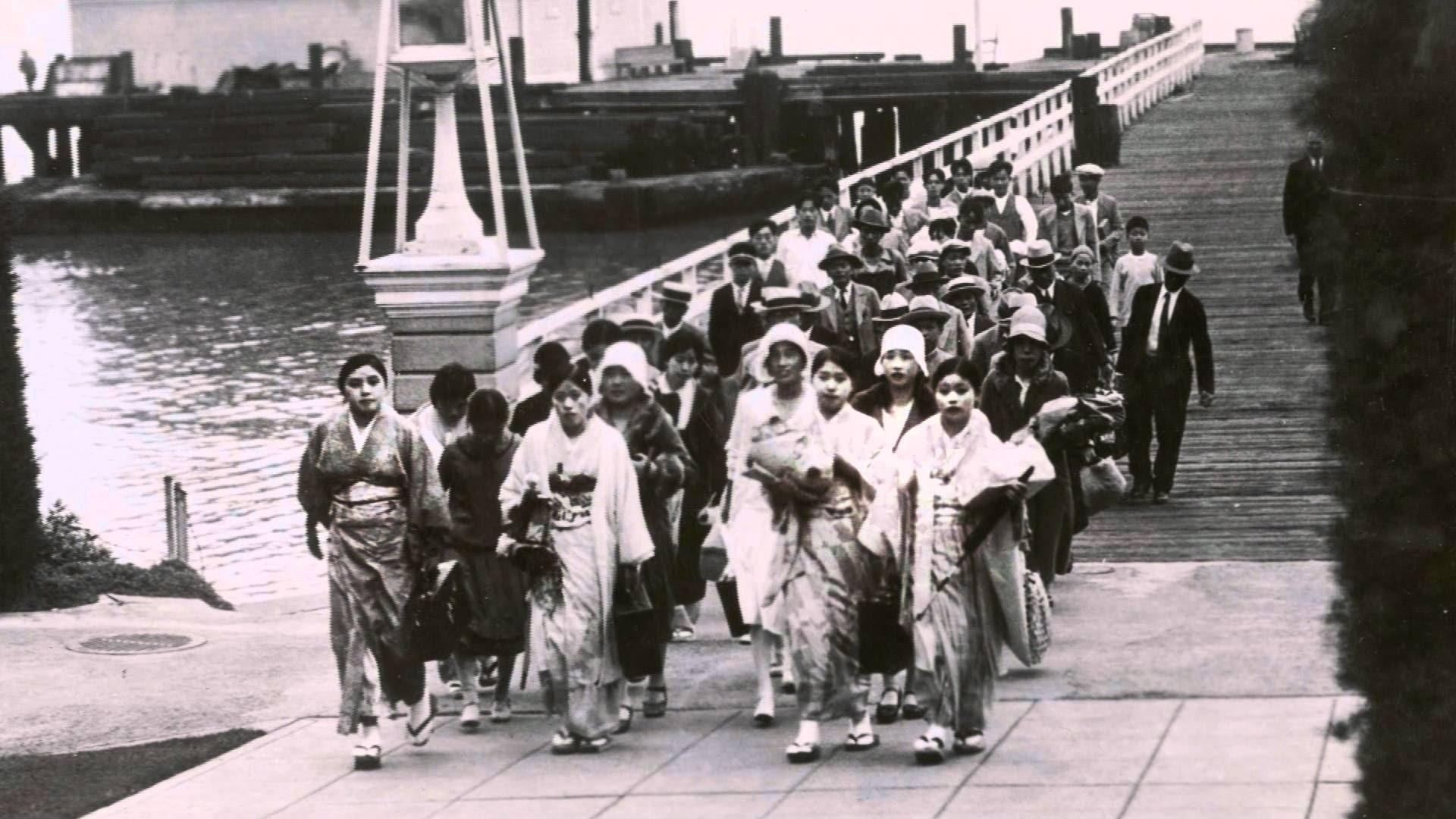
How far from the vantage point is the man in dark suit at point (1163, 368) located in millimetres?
14844

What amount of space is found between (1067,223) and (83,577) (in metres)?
→ 8.64

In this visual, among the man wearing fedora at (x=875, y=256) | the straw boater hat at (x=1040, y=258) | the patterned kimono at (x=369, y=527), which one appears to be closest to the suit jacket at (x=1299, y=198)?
the man wearing fedora at (x=875, y=256)

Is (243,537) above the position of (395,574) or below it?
below

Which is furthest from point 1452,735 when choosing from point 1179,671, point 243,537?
point 243,537

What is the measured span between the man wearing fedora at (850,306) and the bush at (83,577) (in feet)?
13.5

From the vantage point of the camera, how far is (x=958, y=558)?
9062mm

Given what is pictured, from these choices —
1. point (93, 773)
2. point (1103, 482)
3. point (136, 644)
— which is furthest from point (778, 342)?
point (136, 644)

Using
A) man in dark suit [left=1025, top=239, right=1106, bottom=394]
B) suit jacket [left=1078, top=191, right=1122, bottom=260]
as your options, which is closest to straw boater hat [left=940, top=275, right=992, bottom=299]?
man in dark suit [left=1025, top=239, right=1106, bottom=394]

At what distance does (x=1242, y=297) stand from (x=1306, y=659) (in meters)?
12.4

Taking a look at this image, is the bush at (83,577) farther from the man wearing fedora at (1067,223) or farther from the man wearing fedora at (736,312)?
the man wearing fedora at (1067,223)

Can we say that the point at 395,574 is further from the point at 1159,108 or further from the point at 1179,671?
the point at 1159,108

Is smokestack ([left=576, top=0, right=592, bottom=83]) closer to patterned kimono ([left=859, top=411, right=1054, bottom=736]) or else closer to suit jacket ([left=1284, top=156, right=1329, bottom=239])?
suit jacket ([left=1284, top=156, right=1329, bottom=239])

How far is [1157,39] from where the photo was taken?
140 feet

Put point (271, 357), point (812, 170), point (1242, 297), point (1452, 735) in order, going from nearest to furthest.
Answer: point (1452, 735)
point (1242, 297)
point (271, 357)
point (812, 170)
